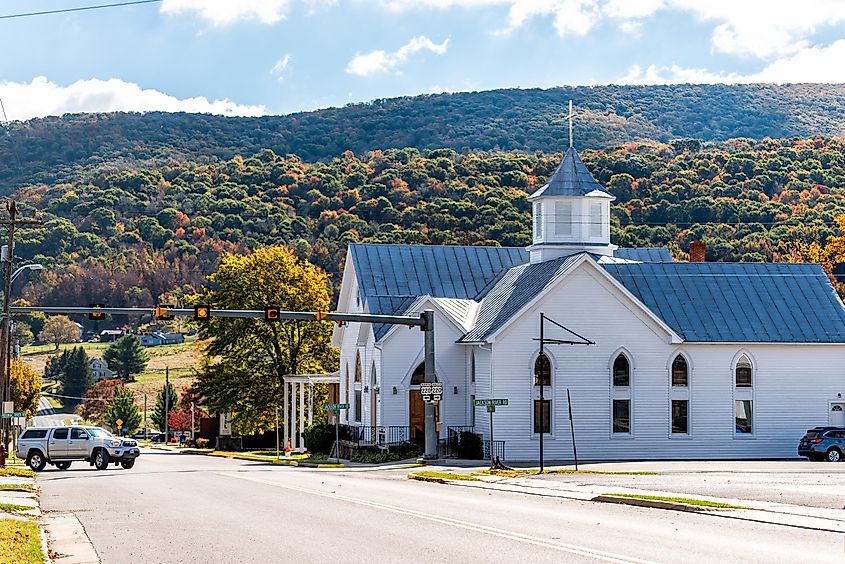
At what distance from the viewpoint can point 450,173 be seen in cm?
11569

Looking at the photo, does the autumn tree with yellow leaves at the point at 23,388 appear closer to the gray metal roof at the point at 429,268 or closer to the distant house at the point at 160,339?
the gray metal roof at the point at 429,268

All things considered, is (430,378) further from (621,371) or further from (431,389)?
(621,371)

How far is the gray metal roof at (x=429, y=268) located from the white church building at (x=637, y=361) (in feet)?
7.53

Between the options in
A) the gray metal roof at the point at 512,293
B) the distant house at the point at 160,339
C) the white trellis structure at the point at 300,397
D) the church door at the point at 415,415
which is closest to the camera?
the gray metal roof at the point at 512,293

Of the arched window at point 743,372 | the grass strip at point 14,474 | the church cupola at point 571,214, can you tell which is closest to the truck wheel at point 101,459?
the grass strip at point 14,474

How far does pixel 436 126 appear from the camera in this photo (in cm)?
16488

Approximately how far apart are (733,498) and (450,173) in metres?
91.5

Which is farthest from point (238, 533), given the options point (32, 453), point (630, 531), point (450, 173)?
point (450, 173)

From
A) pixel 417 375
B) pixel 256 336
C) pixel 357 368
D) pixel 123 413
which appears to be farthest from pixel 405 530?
pixel 123 413

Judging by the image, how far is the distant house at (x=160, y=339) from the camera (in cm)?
16362

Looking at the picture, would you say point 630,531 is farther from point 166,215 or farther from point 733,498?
point 166,215

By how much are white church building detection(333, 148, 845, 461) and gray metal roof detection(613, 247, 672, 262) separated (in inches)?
336

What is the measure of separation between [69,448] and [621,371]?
20840 millimetres

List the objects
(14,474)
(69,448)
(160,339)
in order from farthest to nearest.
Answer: (160,339), (69,448), (14,474)
